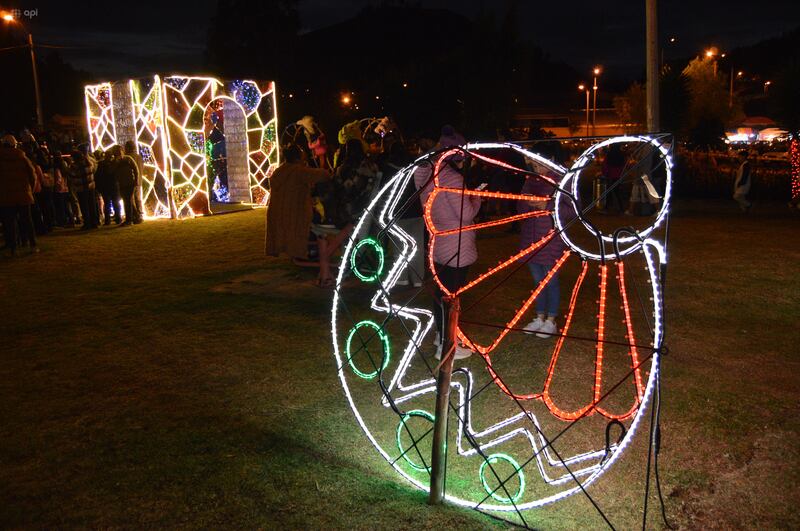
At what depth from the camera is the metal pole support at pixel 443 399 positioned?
3.23 metres

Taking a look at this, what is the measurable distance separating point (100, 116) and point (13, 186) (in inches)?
278

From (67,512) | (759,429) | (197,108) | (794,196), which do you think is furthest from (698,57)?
(67,512)

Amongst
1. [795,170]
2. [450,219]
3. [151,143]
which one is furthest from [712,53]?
[450,219]

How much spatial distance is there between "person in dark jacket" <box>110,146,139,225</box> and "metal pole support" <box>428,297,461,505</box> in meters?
12.4

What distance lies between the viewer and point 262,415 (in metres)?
4.52

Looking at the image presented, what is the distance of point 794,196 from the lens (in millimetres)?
15109

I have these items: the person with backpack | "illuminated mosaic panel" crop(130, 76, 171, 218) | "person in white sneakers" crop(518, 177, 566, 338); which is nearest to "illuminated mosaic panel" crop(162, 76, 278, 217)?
"illuminated mosaic panel" crop(130, 76, 171, 218)

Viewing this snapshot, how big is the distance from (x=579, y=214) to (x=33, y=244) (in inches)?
433

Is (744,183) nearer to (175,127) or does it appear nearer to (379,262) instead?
(379,262)

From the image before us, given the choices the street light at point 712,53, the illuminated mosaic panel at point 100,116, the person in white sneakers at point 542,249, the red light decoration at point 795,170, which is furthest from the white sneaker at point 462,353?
the street light at point 712,53

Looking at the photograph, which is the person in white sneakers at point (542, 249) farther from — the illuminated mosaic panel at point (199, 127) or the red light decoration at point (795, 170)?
the red light decoration at point (795, 170)

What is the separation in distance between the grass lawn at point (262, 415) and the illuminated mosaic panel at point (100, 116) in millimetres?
8628

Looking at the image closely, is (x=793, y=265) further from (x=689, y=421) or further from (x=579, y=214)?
(x=579, y=214)

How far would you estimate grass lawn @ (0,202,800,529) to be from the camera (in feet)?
10.9
